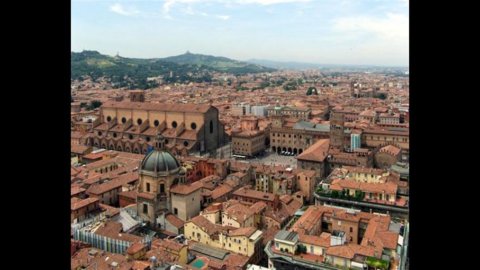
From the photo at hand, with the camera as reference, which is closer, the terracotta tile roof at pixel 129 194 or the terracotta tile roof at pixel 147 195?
the terracotta tile roof at pixel 147 195

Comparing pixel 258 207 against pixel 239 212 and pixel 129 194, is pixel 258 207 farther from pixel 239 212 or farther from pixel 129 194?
pixel 129 194

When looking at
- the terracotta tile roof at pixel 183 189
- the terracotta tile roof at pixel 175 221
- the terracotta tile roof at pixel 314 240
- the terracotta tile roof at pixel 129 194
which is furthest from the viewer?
the terracotta tile roof at pixel 129 194

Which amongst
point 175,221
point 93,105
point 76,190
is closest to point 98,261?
point 175,221

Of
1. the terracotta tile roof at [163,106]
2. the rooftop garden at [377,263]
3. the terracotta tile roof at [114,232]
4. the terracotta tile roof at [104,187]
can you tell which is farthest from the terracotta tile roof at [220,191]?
the terracotta tile roof at [163,106]

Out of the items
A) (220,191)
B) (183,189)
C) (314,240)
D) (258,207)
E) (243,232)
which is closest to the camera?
(314,240)

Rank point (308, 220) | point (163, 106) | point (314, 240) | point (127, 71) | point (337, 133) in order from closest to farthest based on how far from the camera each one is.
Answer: point (314, 240), point (308, 220), point (337, 133), point (163, 106), point (127, 71)

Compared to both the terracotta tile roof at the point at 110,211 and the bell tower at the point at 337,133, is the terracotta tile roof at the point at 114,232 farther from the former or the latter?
the bell tower at the point at 337,133

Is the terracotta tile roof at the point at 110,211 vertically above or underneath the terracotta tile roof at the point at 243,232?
above

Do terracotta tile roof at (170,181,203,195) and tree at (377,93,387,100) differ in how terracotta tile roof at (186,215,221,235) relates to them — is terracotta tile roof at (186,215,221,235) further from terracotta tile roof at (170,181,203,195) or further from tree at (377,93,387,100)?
tree at (377,93,387,100)

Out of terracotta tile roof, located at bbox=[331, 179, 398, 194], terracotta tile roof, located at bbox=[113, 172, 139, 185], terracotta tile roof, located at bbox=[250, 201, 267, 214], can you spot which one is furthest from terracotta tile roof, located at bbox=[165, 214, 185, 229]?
terracotta tile roof, located at bbox=[331, 179, 398, 194]
